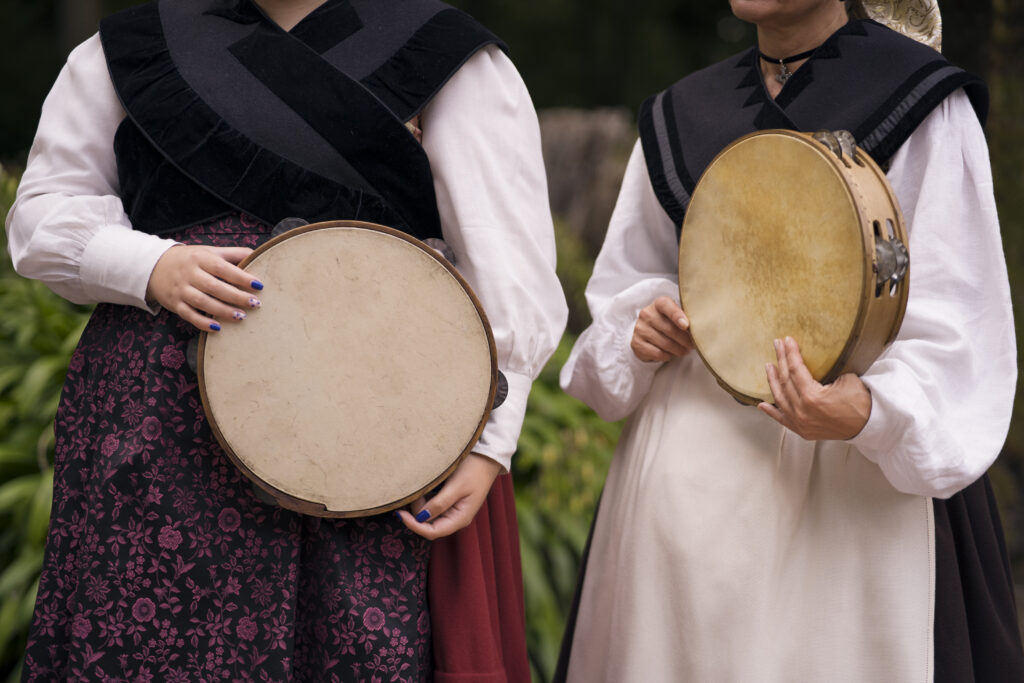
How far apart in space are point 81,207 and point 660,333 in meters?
0.98

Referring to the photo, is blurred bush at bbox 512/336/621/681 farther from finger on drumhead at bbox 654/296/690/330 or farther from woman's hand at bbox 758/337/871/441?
woman's hand at bbox 758/337/871/441

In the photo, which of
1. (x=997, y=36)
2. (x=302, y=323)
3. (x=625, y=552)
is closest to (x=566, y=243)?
(x=997, y=36)

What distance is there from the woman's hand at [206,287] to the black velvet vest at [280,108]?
0.11 meters

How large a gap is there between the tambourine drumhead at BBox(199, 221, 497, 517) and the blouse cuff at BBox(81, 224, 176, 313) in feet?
0.51

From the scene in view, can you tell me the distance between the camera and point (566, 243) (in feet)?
17.3

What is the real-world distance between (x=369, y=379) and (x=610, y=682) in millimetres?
761

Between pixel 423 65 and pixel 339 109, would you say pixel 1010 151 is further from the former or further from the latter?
pixel 339 109

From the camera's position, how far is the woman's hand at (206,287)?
4.62ft

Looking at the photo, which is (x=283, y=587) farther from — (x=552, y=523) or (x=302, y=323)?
(x=552, y=523)

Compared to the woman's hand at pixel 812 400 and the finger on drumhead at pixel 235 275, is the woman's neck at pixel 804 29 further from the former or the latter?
the finger on drumhead at pixel 235 275

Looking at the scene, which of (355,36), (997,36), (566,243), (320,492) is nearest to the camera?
(320,492)

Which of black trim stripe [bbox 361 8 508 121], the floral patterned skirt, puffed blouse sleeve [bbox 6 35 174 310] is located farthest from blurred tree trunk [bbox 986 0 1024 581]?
puffed blouse sleeve [bbox 6 35 174 310]

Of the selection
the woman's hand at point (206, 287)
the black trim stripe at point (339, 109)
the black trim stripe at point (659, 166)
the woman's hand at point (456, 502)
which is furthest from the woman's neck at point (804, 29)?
the woman's hand at point (206, 287)

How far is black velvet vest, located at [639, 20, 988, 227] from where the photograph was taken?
162cm
